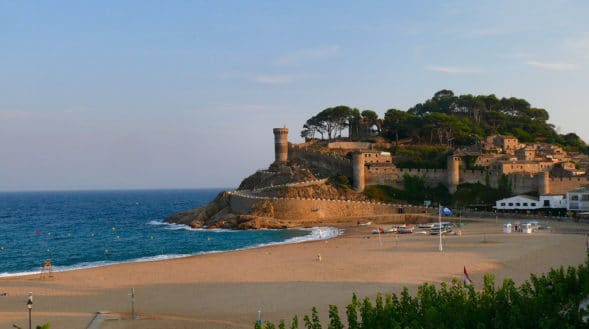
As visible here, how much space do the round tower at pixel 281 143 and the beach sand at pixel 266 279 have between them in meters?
38.8

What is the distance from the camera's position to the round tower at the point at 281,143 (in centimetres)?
8250

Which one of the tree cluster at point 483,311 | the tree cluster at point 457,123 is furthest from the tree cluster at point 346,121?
the tree cluster at point 483,311

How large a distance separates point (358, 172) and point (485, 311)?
55410 millimetres

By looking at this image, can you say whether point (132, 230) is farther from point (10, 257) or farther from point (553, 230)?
point (553, 230)

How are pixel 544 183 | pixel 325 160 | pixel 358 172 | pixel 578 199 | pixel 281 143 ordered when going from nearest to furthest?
pixel 578 199 < pixel 544 183 < pixel 358 172 < pixel 325 160 < pixel 281 143

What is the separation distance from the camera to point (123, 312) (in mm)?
23547

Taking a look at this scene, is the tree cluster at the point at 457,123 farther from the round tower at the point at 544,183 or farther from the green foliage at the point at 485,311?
the green foliage at the point at 485,311

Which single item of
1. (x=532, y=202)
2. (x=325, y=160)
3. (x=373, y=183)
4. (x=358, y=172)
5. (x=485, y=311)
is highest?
(x=325, y=160)

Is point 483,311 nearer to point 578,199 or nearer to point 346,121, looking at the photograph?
point 578,199

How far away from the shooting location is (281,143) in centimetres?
8250

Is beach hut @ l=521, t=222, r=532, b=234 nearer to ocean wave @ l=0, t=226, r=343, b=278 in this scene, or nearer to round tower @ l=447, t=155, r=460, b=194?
ocean wave @ l=0, t=226, r=343, b=278

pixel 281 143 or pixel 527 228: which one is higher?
pixel 281 143

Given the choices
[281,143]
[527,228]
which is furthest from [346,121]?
[527,228]

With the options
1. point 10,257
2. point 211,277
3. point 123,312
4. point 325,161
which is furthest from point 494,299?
point 325,161
